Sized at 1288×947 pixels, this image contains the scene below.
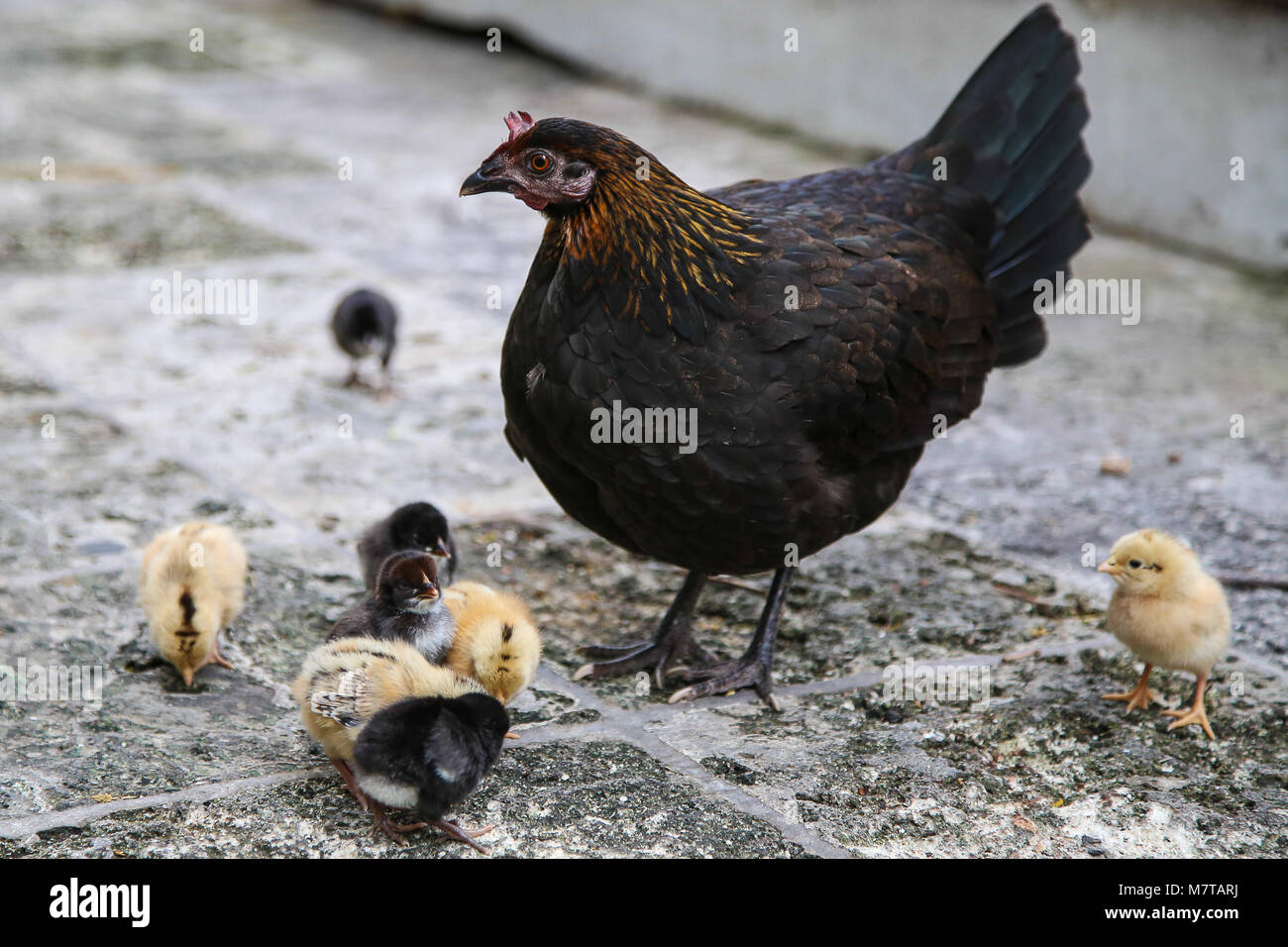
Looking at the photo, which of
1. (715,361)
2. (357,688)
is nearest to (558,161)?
(715,361)

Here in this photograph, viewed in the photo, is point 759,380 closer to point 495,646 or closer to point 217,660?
point 495,646

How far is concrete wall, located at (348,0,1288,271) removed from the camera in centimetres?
736

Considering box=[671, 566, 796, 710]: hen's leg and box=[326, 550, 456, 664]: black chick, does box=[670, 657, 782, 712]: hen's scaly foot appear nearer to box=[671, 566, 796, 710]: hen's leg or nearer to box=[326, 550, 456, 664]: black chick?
box=[671, 566, 796, 710]: hen's leg

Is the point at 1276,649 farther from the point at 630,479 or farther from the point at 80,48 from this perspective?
the point at 80,48

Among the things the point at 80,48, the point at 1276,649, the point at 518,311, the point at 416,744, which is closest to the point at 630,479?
the point at 518,311

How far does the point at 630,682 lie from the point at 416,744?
105cm

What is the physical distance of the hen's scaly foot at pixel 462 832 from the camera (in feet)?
10.6

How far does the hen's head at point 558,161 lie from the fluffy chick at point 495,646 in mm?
1029

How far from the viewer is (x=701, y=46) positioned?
10.3 metres

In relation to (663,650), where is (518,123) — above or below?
above

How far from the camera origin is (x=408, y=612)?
3746mm
